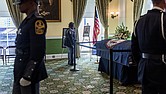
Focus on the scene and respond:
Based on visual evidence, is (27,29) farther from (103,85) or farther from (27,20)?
(103,85)

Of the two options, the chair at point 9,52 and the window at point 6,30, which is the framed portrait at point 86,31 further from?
the chair at point 9,52

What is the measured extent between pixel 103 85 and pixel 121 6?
19.7ft

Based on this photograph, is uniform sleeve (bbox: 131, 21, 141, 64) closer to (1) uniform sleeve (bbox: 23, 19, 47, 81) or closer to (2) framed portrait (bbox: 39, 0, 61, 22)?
(1) uniform sleeve (bbox: 23, 19, 47, 81)

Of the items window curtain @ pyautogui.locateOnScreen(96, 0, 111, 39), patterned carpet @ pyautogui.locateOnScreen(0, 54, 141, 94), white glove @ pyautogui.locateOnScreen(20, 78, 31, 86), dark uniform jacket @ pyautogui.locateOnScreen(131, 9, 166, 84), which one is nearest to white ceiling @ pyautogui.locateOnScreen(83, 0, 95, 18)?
window curtain @ pyautogui.locateOnScreen(96, 0, 111, 39)

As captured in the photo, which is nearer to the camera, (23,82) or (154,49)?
(23,82)

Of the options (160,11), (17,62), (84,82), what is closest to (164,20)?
(160,11)

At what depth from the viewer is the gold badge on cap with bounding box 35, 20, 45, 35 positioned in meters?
2.18

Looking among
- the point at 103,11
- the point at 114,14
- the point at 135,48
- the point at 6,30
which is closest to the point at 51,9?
the point at 6,30

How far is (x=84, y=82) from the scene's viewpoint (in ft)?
18.4

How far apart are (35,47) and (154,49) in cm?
125

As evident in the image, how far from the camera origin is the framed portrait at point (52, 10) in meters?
9.50

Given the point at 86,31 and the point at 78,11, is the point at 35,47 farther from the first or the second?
the point at 86,31

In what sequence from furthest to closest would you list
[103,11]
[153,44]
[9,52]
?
[103,11] → [9,52] → [153,44]

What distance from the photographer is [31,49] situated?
2.14m
